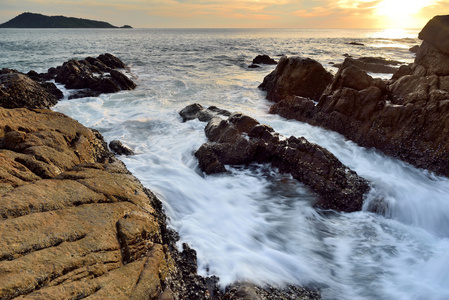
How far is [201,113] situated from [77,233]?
30.3 ft

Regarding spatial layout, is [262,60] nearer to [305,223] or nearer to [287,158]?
[287,158]

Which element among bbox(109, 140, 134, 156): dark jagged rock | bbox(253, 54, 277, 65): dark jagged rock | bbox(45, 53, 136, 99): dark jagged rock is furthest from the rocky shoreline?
bbox(253, 54, 277, 65): dark jagged rock

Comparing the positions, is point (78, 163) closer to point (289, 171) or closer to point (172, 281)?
point (172, 281)

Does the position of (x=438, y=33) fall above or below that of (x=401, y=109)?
above

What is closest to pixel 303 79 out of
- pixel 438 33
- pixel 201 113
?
pixel 438 33

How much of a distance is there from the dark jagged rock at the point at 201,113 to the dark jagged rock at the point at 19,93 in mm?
6469

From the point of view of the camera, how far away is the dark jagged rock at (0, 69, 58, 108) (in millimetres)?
10219

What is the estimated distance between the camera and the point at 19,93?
35.7 ft

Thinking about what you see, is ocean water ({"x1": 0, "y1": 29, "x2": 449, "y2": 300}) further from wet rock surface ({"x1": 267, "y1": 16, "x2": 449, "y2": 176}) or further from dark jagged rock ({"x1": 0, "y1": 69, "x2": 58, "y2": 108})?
dark jagged rock ({"x1": 0, "y1": 69, "x2": 58, "y2": 108})

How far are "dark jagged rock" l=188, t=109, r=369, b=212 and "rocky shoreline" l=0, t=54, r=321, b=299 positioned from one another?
2.89 m

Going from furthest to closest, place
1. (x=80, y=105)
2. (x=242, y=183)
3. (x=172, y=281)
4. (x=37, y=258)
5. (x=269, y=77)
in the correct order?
(x=269, y=77)
(x=80, y=105)
(x=242, y=183)
(x=172, y=281)
(x=37, y=258)

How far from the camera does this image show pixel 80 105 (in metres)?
14.5

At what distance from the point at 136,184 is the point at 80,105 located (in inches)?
485

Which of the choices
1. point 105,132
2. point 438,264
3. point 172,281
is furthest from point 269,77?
point 172,281
